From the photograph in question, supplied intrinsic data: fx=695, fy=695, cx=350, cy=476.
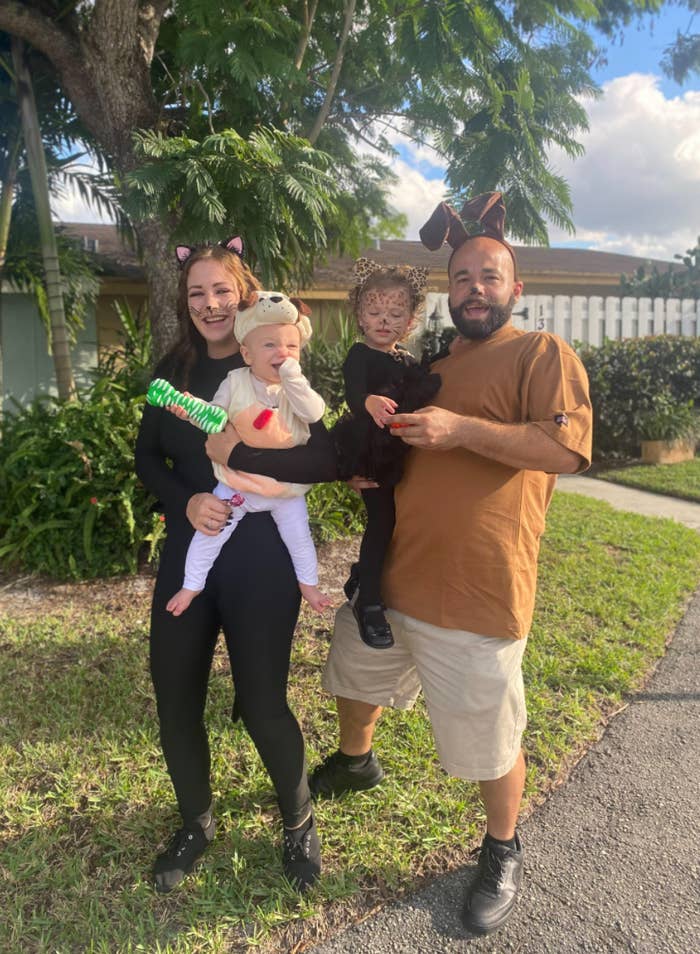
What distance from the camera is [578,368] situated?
2020 millimetres

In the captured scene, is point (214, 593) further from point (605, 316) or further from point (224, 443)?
point (605, 316)

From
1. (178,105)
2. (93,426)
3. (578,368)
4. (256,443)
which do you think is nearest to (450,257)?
(578,368)

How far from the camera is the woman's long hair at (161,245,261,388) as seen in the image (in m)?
2.17

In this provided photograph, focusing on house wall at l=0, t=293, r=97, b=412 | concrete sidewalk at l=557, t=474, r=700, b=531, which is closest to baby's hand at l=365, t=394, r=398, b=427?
concrete sidewalk at l=557, t=474, r=700, b=531

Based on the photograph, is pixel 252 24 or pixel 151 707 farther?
pixel 252 24

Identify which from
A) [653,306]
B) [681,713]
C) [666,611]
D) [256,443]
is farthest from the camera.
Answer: [653,306]

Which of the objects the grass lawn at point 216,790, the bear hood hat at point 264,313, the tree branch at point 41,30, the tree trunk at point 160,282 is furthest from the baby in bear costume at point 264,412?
the tree branch at point 41,30

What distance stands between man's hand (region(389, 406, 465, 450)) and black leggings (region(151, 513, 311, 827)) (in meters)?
0.50

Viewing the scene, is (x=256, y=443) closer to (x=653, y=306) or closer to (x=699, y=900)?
(x=699, y=900)

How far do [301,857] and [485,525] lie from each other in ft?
4.04

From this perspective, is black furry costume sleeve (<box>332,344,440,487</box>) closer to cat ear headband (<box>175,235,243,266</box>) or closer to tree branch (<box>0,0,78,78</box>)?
cat ear headband (<box>175,235,243,266</box>)

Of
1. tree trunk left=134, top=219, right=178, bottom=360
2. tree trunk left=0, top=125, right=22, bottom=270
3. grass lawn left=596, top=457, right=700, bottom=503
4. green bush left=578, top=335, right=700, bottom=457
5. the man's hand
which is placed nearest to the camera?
the man's hand

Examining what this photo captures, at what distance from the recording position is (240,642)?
2.05 metres

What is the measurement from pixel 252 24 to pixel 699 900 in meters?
4.70
